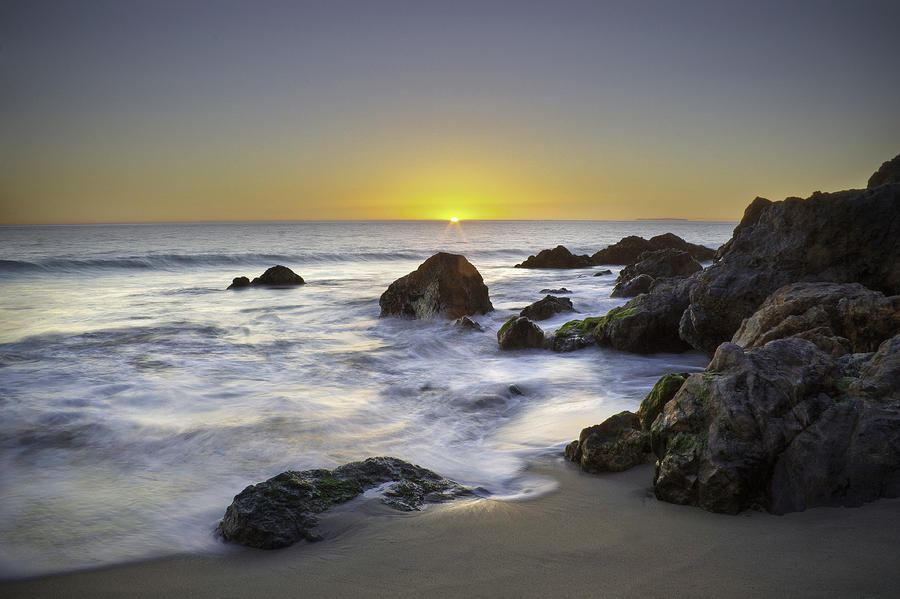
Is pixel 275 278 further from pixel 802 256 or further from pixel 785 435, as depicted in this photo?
pixel 785 435

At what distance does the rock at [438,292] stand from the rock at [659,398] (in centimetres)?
919

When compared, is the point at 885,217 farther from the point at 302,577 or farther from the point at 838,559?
the point at 302,577

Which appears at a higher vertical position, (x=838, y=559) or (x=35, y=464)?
(x=838, y=559)

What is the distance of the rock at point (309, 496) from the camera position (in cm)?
352

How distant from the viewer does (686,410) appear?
374cm

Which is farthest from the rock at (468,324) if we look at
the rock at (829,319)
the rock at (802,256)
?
the rock at (829,319)

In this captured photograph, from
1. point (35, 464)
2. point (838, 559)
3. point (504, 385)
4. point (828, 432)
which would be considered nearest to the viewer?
point (838, 559)

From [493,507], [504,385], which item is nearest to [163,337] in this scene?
[504,385]

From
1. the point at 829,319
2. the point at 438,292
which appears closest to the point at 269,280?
the point at 438,292

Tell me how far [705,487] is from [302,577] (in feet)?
8.01

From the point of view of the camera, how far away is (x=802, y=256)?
24.9 ft

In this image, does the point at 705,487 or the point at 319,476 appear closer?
the point at 705,487

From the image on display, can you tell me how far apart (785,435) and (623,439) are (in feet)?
4.07

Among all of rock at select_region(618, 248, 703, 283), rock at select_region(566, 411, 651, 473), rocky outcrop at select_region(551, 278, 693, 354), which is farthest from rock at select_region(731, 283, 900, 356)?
rock at select_region(618, 248, 703, 283)
